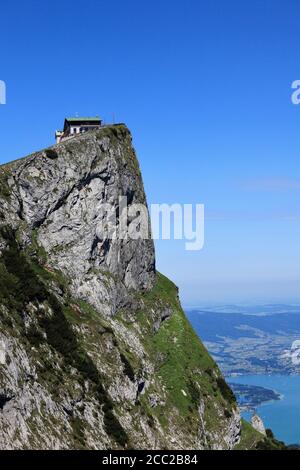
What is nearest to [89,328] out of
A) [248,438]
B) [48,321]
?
[48,321]

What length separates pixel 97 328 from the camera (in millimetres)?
82000

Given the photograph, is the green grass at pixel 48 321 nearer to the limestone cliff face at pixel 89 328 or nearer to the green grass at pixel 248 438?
the limestone cliff face at pixel 89 328

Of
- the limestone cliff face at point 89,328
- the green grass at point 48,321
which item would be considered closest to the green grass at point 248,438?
the limestone cliff face at point 89,328

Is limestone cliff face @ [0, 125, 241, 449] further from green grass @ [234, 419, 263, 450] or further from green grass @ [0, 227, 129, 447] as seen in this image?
green grass @ [234, 419, 263, 450]

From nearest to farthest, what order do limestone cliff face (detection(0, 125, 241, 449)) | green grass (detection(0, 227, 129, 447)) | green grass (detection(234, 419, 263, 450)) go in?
limestone cliff face (detection(0, 125, 241, 449))
green grass (detection(0, 227, 129, 447))
green grass (detection(234, 419, 263, 450))

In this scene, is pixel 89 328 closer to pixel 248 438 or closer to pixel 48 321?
pixel 48 321

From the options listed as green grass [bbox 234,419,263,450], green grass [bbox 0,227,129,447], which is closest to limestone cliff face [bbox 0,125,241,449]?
green grass [bbox 0,227,129,447]

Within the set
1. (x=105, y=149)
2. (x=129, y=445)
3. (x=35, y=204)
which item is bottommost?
(x=129, y=445)

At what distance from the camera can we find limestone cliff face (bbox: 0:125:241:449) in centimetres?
6188

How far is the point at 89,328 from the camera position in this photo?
265ft

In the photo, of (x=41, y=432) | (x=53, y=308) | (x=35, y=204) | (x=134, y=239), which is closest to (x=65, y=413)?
(x=41, y=432)

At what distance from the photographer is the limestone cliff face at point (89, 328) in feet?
203
